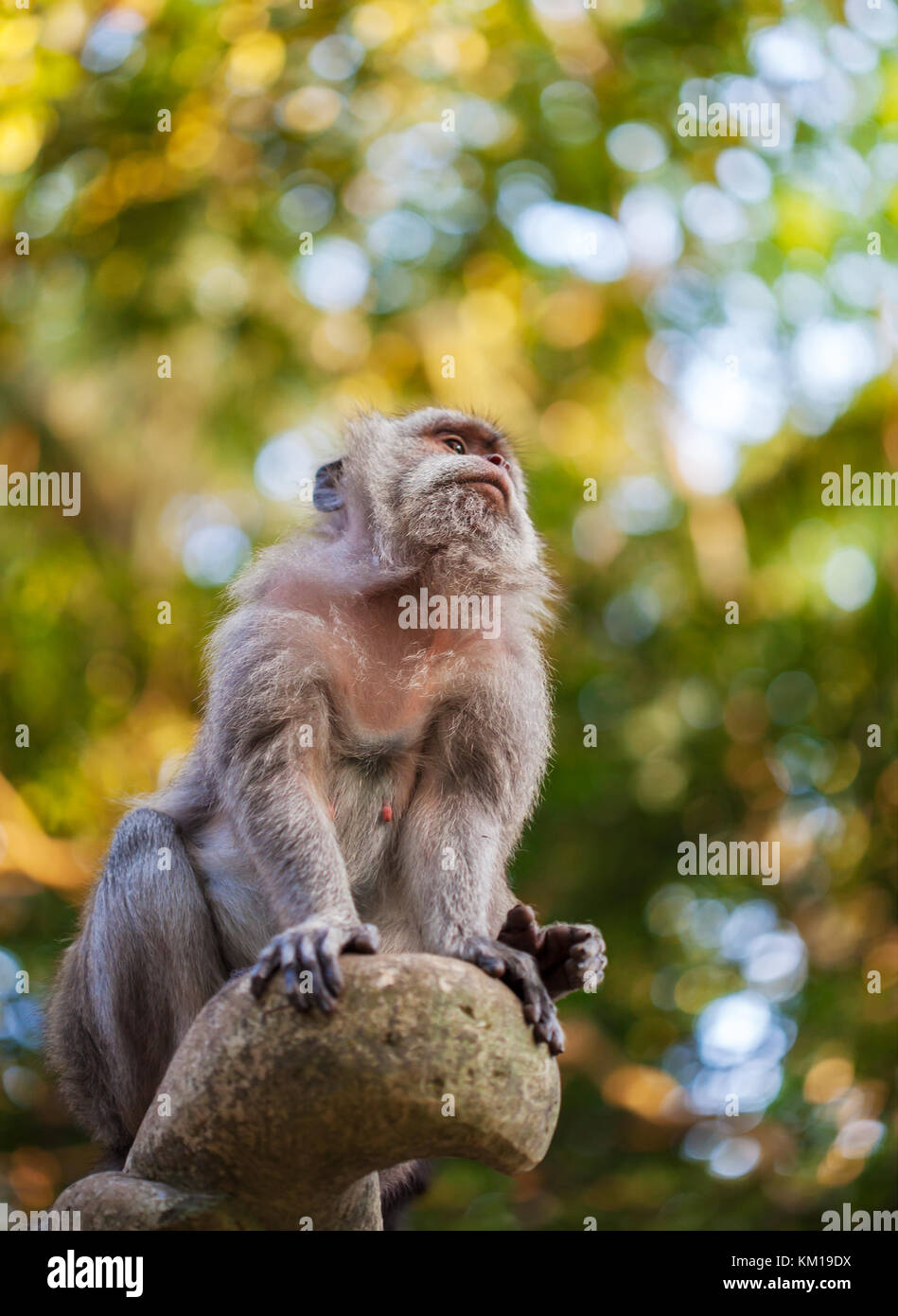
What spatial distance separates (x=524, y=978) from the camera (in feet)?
16.6

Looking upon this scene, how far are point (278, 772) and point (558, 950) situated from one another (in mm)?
1308

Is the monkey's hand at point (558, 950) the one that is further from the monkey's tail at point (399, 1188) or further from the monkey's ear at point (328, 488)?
the monkey's ear at point (328, 488)

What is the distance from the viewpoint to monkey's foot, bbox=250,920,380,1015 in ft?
14.3

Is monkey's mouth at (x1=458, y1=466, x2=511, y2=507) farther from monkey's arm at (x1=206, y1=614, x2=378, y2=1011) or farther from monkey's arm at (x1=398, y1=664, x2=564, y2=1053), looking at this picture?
monkey's arm at (x1=206, y1=614, x2=378, y2=1011)

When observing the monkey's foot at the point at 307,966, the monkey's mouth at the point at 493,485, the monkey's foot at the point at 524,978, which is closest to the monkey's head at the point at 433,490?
the monkey's mouth at the point at 493,485

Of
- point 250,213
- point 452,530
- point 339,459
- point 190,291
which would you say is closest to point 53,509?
point 190,291

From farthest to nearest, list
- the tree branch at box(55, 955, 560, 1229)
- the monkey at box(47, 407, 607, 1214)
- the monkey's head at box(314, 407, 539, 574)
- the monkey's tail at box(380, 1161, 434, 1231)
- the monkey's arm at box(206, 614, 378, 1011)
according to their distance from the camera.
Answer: the monkey's head at box(314, 407, 539, 574) → the monkey's tail at box(380, 1161, 434, 1231) → the monkey at box(47, 407, 607, 1214) → the monkey's arm at box(206, 614, 378, 1011) → the tree branch at box(55, 955, 560, 1229)

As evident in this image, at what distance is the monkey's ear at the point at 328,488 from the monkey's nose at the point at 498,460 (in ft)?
2.39

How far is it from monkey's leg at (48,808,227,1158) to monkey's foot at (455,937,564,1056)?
110cm

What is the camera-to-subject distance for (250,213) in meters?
11.9

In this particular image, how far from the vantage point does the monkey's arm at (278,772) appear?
17.7 ft

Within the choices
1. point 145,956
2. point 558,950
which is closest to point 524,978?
point 558,950

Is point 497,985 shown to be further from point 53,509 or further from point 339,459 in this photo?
point 53,509

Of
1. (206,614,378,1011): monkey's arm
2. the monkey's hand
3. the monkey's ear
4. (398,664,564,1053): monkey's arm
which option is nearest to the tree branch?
(206,614,378,1011): monkey's arm
